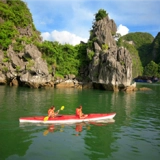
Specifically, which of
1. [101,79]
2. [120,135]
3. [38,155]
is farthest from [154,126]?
[101,79]

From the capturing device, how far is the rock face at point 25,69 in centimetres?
4788

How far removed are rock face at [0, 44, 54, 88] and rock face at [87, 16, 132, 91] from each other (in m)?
12.8

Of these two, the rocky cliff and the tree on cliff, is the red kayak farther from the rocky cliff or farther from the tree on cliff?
the tree on cliff

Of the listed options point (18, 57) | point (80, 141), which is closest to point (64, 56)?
point (18, 57)

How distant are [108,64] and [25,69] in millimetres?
20363

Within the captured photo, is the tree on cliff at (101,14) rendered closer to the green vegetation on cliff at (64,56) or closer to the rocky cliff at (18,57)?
the green vegetation on cliff at (64,56)

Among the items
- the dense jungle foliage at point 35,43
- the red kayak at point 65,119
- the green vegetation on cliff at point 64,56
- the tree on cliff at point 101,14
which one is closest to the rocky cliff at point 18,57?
the dense jungle foliage at point 35,43

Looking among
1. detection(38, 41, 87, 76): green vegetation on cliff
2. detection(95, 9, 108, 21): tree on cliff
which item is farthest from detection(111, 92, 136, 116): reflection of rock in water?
detection(95, 9, 108, 21): tree on cliff

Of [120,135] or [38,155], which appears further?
[120,135]

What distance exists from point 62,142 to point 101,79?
38.8 meters

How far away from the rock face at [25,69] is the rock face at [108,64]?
42.0 feet

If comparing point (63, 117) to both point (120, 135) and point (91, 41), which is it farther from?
point (91, 41)

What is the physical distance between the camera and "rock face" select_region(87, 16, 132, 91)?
48406 millimetres

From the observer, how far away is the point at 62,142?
12.8 meters
